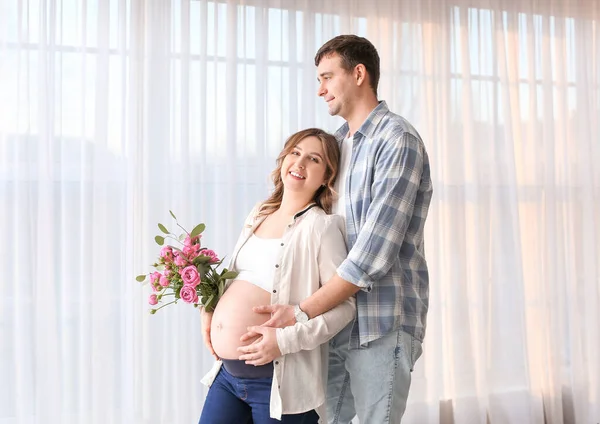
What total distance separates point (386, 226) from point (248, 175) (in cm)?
119

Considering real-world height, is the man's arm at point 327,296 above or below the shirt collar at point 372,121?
below

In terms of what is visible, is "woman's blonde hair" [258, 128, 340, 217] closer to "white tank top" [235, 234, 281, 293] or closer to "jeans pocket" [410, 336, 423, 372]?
"white tank top" [235, 234, 281, 293]

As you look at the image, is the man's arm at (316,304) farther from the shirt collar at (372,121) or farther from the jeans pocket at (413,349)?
the shirt collar at (372,121)

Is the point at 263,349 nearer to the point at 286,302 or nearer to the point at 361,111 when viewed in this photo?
the point at 286,302

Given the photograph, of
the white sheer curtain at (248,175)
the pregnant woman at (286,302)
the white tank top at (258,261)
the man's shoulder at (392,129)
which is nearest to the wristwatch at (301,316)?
the pregnant woman at (286,302)

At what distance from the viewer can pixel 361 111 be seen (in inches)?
76.1

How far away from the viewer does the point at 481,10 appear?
319 cm

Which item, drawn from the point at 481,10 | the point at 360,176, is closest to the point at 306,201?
the point at 360,176

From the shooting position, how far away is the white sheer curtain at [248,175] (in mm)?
2498

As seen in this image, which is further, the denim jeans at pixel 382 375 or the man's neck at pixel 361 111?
the man's neck at pixel 361 111

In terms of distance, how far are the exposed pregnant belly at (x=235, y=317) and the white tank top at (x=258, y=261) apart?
2 cm

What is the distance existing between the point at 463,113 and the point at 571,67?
730mm

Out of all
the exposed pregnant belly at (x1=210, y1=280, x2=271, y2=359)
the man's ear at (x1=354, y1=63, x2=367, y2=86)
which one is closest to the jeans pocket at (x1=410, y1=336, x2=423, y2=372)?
the exposed pregnant belly at (x1=210, y1=280, x2=271, y2=359)

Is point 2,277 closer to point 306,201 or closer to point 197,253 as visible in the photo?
point 197,253
